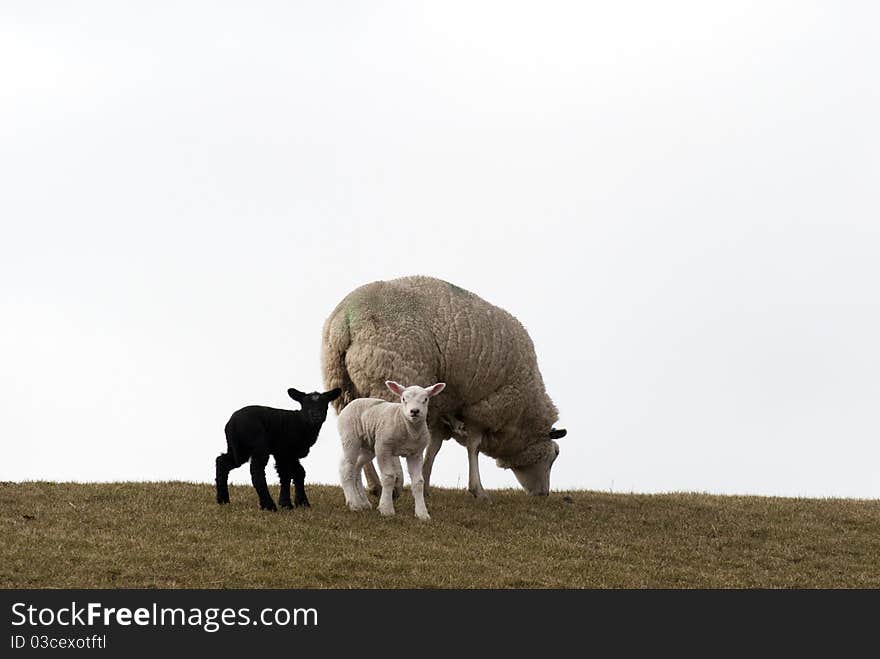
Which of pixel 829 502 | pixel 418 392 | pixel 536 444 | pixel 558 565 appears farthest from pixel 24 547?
pixel 829 502

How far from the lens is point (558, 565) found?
1447 cm

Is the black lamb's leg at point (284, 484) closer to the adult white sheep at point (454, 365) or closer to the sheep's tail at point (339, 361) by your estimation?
the adult white sheep at point (454, 365)

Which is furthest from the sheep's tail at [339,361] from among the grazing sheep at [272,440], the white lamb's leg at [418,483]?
the white lamb's leg at [418,483]

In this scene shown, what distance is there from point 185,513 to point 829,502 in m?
10.7

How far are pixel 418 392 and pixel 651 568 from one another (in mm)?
3586

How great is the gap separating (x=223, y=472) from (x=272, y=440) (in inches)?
36.2

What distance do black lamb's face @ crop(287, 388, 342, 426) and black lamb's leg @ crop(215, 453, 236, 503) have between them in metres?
1.16
